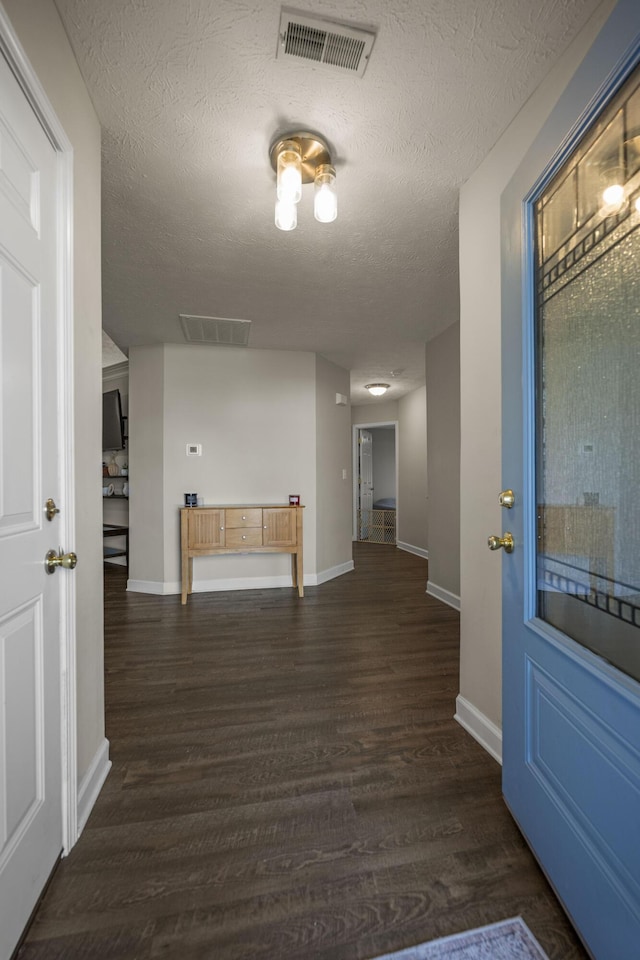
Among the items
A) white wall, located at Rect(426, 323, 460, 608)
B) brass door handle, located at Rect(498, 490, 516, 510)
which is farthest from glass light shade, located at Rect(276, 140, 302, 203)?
white wall, located at Rect(426, 323, 460, 608)

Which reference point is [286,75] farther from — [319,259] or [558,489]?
[558,489]

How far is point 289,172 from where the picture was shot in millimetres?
1588

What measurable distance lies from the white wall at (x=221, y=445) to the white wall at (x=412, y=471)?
2.12m

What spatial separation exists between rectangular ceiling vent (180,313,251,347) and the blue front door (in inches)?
107

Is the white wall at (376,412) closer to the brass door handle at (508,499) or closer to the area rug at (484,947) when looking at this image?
the brass door handle at (508,499)

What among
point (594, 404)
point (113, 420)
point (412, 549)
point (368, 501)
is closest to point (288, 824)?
point (594, 404)

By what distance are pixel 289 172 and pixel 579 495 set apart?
1.55 meters

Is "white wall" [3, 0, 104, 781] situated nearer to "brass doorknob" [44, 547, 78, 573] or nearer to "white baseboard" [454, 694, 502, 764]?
"brass doorknob" [44, 547, 78, 573]

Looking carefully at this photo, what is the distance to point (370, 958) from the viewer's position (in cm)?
96

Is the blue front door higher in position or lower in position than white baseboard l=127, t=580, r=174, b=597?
higher

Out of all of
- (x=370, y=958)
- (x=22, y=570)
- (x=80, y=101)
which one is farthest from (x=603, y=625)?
(x=80, y=101)

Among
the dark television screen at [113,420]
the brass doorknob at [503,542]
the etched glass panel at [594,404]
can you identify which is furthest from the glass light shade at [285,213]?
the dark television screen at [113,420]

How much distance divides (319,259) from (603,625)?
8.05ft

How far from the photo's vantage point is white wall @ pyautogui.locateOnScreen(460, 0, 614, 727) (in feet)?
5.36
